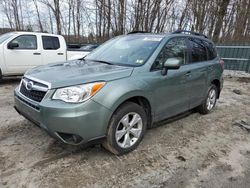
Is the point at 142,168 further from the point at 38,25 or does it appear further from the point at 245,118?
Result: the point at 38,25

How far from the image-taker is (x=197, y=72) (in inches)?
153

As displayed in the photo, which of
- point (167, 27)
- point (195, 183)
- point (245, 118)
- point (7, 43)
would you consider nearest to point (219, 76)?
point (245, 118)

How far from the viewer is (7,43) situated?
6590 mm

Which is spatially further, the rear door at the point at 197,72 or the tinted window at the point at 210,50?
the tinted window at the point at 210,50

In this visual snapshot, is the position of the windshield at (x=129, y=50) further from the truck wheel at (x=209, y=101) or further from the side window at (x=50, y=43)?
the side window at (x=50, y=43)

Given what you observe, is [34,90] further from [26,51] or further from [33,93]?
[26,51]

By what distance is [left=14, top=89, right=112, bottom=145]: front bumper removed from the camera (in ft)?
7.45

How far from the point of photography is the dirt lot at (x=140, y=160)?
2.37m

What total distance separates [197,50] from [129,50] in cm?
156

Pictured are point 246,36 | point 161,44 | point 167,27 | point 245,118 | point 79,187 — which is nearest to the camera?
point 79,187

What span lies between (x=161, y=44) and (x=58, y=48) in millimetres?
5732

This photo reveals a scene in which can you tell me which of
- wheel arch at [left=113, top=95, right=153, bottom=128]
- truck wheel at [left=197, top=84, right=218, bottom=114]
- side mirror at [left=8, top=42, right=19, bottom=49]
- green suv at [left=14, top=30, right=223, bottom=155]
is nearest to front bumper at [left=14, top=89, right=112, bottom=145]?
green suv at [left=14, top=30, right=223, bottom=155]

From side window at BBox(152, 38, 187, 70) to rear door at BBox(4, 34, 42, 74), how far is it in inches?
217

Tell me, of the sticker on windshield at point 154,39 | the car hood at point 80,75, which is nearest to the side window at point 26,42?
the car hood at point 80,75
